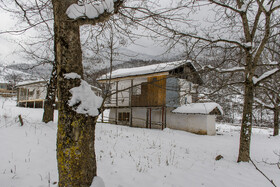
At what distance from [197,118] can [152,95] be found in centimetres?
472

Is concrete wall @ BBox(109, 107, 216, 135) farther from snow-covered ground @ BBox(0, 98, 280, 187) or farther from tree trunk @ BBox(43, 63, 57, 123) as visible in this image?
snow-covered ground @ BBox(0, 98, 280, 187)

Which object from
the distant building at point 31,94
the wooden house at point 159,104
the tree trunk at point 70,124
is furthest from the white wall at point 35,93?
the tree trunk at point 70,124

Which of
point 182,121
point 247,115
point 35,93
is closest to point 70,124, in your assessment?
point 247,115

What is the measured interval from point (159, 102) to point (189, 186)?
1122 cm

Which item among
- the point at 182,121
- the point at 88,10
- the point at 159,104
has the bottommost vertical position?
the point at 182,121

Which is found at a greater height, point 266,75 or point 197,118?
point 266,75

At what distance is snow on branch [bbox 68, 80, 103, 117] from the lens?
254cm

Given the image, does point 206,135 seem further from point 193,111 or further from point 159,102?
point 159,102

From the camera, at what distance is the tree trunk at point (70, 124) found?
8.23 feet

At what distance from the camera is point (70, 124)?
8.23 feet

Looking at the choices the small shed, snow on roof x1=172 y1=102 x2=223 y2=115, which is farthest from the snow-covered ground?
the small shed

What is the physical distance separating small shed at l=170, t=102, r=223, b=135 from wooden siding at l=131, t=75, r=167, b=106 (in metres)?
2.37

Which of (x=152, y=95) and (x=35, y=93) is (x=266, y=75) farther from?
(x=35, y=93)

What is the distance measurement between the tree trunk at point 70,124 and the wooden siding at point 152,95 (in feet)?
41.0
